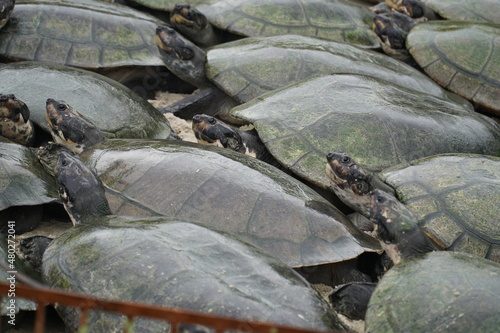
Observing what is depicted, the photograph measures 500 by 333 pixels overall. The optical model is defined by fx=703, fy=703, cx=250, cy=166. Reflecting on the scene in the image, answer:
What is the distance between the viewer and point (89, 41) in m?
5.68

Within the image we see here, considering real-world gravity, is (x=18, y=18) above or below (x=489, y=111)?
above

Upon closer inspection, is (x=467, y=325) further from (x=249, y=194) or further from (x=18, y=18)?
(x=18, y=18)

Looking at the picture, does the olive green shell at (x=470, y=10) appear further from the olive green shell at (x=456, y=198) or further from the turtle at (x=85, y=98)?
the turtle at (x=85, y=98)

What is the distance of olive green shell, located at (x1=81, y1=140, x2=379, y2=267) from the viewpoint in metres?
3.27

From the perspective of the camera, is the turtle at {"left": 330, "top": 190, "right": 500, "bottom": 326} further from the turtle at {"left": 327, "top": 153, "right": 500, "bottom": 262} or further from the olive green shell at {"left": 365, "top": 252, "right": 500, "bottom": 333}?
the turtle at {"left": 327, "top": 153, "right": 500, "bottom": 262}

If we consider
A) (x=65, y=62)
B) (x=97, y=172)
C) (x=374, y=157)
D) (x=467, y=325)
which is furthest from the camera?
(x=65, y=62)

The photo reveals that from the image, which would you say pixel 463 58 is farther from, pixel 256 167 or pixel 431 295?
pixel 431 295

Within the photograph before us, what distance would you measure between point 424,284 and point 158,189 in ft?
4.47

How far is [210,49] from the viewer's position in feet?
19.4

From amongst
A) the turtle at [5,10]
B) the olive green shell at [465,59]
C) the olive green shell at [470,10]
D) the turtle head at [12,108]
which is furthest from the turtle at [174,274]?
the olive green shell at [470,10]

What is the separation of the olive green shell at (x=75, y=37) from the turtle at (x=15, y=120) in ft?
4.08

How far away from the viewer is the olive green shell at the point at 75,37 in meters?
5.55

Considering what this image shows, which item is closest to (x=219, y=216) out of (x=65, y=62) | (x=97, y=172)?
(x=97, y=172)

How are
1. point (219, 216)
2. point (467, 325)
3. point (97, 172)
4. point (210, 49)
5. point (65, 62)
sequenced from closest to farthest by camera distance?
point (467, 325), point (219, 216), point (97, 172), point (65, 62), point (210, 49)
